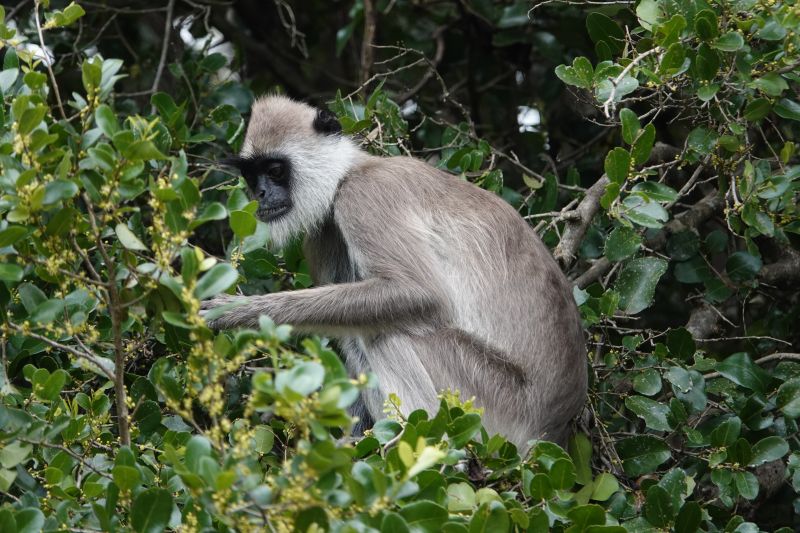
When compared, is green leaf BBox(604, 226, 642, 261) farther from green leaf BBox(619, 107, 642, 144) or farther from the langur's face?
the langur's face

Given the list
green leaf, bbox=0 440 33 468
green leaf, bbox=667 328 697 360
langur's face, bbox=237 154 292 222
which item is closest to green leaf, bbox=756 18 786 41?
green leaf, bbox=667 328 697 360

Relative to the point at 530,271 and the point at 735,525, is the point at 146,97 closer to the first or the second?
the point at 530,271

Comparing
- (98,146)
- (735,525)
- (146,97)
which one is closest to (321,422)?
(98,146)

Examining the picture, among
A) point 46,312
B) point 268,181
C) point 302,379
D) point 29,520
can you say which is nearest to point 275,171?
point 268,181

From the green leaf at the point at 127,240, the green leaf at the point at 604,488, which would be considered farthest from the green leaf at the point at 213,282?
the green leaf at the point at 604,488

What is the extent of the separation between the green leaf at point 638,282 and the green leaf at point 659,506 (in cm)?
110

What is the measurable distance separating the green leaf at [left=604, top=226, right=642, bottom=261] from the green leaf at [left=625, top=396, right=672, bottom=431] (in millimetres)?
609

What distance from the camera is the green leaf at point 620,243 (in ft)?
14.7

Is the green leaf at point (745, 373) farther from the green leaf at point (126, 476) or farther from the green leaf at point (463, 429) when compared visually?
the green leaf at point (126, 476)

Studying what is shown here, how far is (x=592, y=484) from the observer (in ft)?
12.4

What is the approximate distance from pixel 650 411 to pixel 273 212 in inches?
82.4

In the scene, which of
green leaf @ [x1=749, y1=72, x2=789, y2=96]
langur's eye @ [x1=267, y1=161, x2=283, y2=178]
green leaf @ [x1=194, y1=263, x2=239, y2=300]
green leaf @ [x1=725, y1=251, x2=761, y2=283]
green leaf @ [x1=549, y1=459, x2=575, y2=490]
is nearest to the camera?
green leaf @ [x1=194, y1=263, x2=239, y2=300]

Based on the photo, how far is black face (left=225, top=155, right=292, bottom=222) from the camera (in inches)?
207

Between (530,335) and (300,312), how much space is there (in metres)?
1.04
